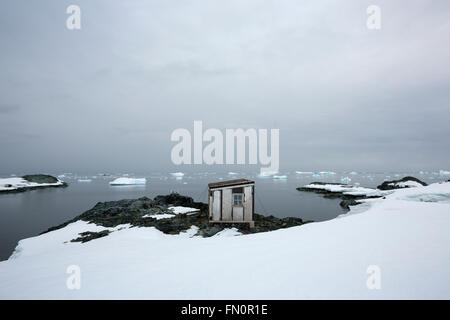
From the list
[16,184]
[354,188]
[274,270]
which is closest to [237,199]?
[274,270]

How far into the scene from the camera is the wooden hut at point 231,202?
1733cm

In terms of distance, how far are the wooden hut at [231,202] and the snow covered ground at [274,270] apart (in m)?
8.41

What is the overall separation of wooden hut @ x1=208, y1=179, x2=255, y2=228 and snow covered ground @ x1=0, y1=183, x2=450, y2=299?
27.6 ft

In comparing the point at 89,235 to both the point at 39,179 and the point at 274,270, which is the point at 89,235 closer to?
the point at 274,270

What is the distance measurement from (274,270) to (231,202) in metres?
12.1

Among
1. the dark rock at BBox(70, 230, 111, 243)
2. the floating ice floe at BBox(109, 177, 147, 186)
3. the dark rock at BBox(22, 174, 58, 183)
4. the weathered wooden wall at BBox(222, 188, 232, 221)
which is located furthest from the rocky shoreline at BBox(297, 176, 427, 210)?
the dark rock at BBox(22, 174, 58, 183)

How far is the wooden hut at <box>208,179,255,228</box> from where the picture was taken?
17328 millimetres

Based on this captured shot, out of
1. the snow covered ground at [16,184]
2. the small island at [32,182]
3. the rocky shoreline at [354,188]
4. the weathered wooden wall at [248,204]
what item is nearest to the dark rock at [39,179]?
the small island at [32,182]

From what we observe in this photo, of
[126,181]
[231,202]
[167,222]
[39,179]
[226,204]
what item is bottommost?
[126,181]

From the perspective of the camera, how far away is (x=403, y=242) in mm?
6938

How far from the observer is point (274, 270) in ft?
18.0
